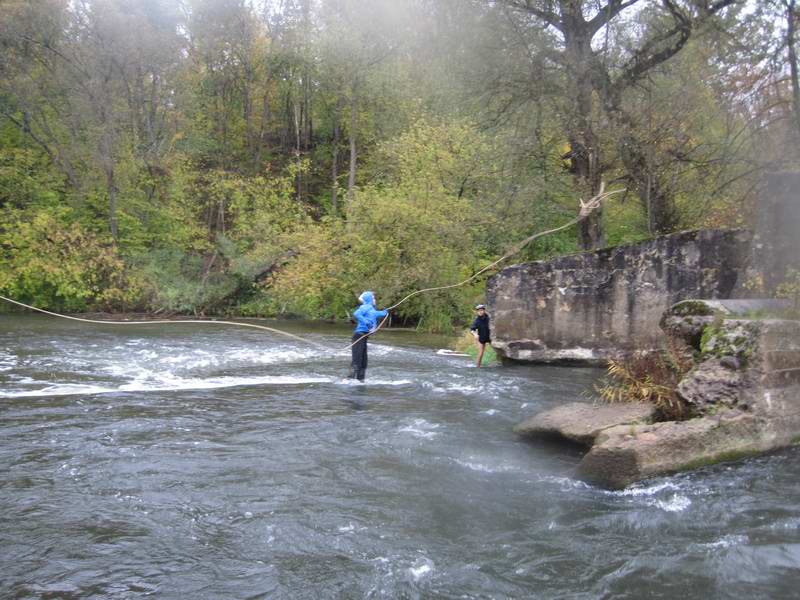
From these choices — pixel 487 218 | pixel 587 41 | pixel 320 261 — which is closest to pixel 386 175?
pixel 320 261

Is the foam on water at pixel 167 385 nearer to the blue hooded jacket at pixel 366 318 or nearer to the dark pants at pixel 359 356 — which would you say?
the dark pants at pixel 359 356

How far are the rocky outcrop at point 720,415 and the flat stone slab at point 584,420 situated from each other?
2 centimetres

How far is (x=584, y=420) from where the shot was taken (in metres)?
8.55

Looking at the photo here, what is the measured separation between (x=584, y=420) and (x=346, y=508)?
3692 millimetres

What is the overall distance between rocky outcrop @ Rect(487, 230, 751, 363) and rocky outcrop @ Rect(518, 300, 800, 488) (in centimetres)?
492

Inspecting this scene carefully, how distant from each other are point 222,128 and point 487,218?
21.1m

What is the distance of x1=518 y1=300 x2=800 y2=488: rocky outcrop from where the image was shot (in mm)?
7125

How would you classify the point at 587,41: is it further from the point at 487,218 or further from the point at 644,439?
the point at 644,439

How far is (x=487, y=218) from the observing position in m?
23.6

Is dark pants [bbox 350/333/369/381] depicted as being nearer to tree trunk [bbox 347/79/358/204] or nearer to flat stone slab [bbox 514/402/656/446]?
flat stone slab [bbox 514/402/656/446]

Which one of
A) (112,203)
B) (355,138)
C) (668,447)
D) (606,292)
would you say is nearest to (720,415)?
(668,447)

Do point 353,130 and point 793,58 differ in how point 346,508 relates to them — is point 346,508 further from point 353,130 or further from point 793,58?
point 353,130

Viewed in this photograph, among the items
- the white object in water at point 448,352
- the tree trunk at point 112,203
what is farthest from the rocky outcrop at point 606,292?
the tree trunk at point 112,203

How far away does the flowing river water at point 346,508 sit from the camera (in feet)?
16.0
